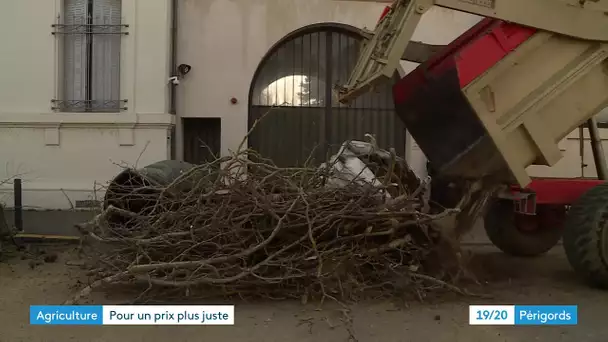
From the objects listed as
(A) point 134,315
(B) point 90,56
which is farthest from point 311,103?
(A) point 134,315

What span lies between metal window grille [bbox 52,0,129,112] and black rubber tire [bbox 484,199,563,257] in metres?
6.56

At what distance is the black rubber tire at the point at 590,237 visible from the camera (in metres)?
5.02

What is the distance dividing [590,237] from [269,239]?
297 cm

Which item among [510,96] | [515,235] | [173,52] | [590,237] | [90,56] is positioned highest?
[173,52]

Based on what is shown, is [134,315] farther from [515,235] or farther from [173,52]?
[173,52]

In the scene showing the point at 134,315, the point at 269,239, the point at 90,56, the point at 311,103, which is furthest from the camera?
the point at 311,103

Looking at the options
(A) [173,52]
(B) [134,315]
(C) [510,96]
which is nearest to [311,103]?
(A) [173,52]

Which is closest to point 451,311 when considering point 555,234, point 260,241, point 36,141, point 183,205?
point 260,241

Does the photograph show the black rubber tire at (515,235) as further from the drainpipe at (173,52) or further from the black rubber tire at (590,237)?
the drainpipe at (173,52)

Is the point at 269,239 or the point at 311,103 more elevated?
the point at 311,103

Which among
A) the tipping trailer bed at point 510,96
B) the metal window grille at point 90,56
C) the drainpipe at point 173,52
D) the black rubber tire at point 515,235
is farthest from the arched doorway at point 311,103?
the tipping trailer bed at point 510,96

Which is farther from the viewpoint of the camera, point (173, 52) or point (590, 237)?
point (173, 52)

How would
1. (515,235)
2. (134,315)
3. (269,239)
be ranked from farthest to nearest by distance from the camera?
1. (515,235)
2. (269,239)
3. (134,315)

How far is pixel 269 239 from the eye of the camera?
4.56 m
